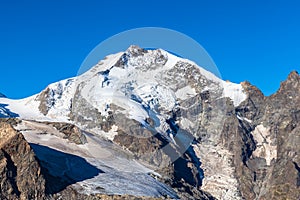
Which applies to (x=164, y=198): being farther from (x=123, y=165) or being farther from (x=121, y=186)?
(x=123, y=165)

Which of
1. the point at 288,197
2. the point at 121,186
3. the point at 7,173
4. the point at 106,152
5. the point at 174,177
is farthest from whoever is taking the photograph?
the point at 288,197

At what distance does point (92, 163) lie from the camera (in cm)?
13188

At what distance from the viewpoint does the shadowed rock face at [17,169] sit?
289 feet

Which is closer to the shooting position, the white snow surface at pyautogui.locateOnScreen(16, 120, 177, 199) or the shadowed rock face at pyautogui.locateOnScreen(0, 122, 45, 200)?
the shadowed rock face at pyautogui.locateOnScreen(0, 122, 45, 200)

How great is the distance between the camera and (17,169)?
91750mm

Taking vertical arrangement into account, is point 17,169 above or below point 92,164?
below

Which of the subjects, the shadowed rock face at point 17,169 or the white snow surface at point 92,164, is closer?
the shadowed rock face at point 17,169

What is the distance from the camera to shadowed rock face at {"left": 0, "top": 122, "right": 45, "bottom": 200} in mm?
88125

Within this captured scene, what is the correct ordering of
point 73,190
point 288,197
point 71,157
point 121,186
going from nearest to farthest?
1. point 73,190
2. point 121,186
3. point 71,157
4. point 288,197

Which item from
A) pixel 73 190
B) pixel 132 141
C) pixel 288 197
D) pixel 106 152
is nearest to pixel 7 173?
pixel 73 190

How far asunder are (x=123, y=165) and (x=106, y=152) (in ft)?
46.4

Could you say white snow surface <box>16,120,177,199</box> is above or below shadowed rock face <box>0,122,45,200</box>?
above

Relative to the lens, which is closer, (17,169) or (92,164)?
(17,169)

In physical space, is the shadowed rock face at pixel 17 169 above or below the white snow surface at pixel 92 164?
below
